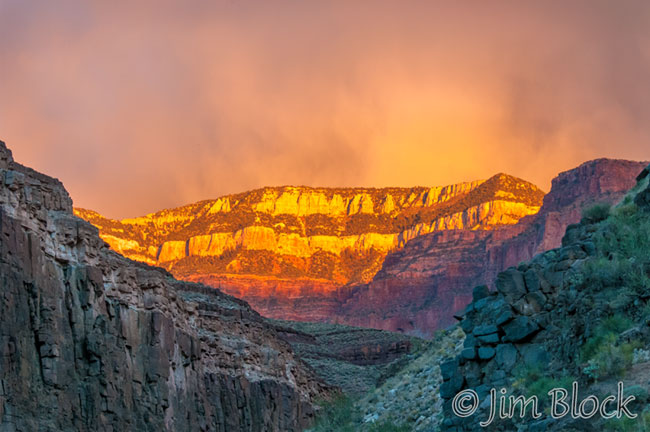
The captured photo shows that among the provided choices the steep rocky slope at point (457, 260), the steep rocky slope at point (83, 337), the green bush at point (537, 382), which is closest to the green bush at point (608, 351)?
the green bush at point (537, 382)

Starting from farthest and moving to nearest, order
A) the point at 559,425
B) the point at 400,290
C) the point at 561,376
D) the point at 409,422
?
1. the point at 400,290
2. the point at 409,422
3. the point at 561,376
4. the point at 559,425

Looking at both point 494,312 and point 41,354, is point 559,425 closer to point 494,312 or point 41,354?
point 494,312

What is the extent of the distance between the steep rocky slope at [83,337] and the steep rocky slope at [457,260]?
110 meters

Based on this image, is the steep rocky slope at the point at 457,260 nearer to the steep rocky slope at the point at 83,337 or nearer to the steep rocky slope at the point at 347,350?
the steep rocky slope at the point at 347,350

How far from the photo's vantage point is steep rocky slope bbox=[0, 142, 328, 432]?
A: 2944cm

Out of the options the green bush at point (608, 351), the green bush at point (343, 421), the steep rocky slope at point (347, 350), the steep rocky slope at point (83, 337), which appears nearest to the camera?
the green bush at point (608, 351)

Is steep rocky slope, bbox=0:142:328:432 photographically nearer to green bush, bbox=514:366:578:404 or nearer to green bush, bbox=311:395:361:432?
green bush, bbox=311:395:361:432

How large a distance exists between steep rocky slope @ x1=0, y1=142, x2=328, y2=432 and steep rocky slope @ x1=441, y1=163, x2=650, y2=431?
13.7 metres

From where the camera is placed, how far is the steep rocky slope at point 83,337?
29.4 metres

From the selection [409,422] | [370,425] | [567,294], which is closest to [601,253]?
[567,294]

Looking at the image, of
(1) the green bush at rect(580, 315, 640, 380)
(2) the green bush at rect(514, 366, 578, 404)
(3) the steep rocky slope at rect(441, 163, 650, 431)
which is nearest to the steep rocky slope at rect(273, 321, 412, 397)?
(3) the steep rocky slope at rect(441, 163, 650, 431)

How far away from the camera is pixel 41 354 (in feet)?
99.4

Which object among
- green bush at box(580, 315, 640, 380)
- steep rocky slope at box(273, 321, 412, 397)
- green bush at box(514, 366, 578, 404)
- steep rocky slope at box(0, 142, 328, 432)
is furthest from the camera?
steep rocky slope at box(273, 321, 412, 397)

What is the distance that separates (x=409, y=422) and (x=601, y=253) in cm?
776
